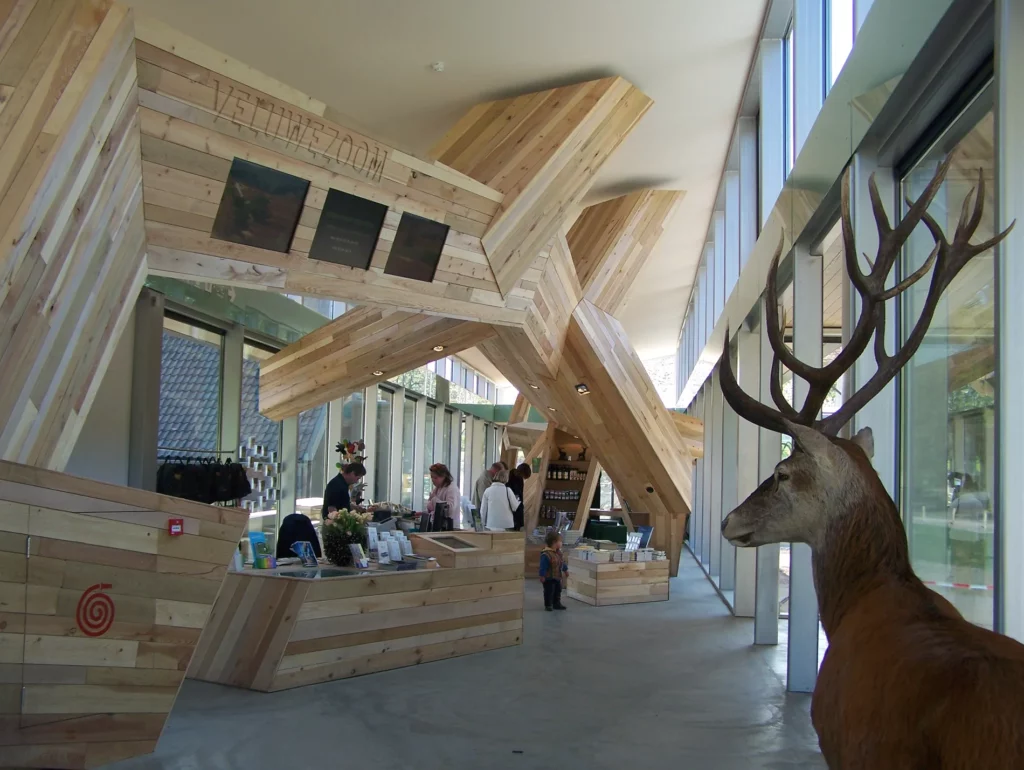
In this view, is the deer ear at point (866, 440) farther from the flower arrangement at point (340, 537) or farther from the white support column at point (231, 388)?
the white support column at point (231, 388)

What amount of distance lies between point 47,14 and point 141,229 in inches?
78.2

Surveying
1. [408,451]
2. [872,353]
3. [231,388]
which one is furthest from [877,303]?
[408,451]

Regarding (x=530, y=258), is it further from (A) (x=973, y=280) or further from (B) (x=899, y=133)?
(A) (x=973, y=280)

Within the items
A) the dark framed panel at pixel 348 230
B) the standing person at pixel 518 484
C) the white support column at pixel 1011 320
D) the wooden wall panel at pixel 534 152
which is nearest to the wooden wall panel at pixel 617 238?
the standing person at pixel 518 484

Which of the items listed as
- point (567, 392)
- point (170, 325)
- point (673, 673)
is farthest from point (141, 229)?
point (567, 392)

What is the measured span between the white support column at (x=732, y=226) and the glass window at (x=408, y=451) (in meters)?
8.74

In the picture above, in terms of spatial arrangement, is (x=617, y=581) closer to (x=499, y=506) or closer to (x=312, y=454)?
(x=499, y=506)

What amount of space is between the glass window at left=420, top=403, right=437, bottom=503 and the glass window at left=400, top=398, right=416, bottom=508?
3.47 feet

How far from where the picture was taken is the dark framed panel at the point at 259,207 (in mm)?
5828

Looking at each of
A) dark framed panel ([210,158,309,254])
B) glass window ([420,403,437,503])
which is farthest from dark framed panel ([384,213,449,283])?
glass window ([420,403,437,503])

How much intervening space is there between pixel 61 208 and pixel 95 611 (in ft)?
6.13

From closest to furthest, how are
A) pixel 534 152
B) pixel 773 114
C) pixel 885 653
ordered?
pixel 885 653 < pixel 534 152 < pixel 773 114

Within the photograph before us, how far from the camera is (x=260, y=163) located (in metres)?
5.85

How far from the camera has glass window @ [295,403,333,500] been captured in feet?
43.2
